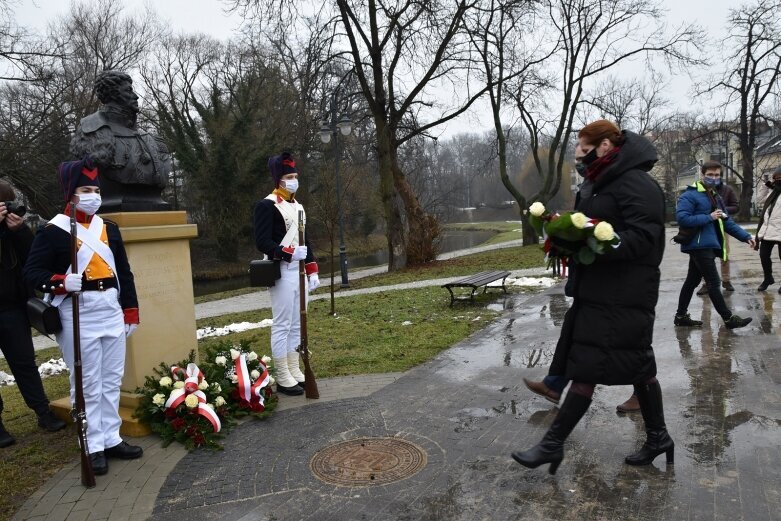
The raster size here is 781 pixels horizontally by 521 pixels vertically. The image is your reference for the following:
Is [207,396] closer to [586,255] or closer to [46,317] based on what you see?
[46,317]

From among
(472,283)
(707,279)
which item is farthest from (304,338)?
(472,283)

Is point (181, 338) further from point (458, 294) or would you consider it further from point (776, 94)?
point (776, 94)

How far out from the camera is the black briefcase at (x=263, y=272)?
17.4ft

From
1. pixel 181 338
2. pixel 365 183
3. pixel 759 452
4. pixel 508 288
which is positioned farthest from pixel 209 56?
pixel 759 452

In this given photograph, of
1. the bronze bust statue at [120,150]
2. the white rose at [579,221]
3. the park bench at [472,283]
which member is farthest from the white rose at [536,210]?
the park bench at [472,283]

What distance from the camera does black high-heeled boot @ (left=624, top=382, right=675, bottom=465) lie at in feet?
12.0

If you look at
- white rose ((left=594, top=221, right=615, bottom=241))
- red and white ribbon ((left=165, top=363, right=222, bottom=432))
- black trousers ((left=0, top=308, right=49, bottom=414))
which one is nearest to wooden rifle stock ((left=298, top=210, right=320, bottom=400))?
red and white ribbon ((left=165, top=363, right=222, bottom=432))

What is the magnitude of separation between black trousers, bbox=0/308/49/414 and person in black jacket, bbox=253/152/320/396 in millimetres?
1961

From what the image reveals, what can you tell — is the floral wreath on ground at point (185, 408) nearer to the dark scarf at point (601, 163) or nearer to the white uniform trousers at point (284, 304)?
the white uniform trousers at point (284, 304)

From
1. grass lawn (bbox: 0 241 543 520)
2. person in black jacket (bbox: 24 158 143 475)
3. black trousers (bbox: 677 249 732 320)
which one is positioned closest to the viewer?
person in black jacket (bbox: 24 158 143 475)

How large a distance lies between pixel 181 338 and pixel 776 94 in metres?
34.0

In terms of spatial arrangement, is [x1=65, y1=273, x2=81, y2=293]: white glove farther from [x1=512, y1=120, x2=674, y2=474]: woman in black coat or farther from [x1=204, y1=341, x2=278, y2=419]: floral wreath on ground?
[x1=512, y1=120, x2=674, y2=474]: woman in black coat

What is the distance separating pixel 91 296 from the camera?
407cm

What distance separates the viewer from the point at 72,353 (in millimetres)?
4207
